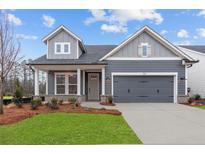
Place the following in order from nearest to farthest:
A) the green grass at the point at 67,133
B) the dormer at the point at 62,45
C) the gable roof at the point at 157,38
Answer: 1. the green grass at the point at 67,133
2. the gable roof at the point at 157,38
3. the dormer at the point at 62,45

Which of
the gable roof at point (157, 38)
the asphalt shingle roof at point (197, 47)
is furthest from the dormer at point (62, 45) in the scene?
the asphalt shingle roof at point (197, 47)

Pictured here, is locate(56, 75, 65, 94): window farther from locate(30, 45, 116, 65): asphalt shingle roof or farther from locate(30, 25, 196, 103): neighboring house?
locate(30, 45, 116, 65): asphalt shingle roof

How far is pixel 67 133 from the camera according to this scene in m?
8.41

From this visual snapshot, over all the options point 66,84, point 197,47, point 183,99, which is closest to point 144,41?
point 183,99

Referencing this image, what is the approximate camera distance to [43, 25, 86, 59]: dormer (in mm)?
21406

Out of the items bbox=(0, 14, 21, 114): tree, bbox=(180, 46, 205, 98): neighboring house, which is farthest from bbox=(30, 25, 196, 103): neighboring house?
bbox=(180, 46, 205, 98): neighboring house

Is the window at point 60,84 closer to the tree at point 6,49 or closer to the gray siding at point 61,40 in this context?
the gray siding at point 61,40

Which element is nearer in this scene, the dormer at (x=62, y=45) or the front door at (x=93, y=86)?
the dormer at (x=62, y=45)

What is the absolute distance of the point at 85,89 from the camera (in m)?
22.7

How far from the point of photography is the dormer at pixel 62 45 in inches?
843

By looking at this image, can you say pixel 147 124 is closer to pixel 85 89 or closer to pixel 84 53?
pixel 85 89

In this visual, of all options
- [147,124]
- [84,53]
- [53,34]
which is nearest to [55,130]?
[147,124]

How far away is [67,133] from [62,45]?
14021 mm
